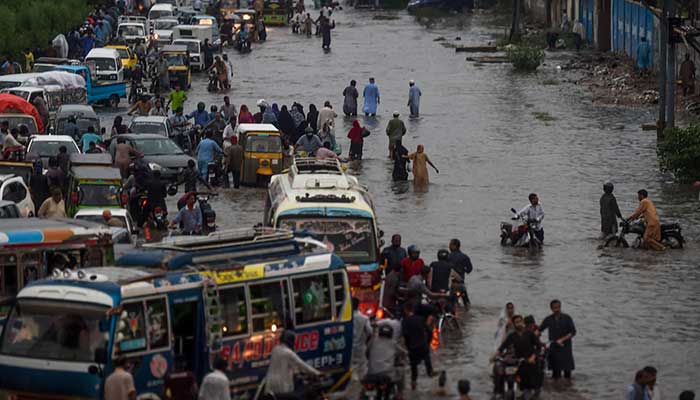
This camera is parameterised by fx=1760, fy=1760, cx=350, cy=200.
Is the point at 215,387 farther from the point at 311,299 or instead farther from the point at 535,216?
the point at 535,216

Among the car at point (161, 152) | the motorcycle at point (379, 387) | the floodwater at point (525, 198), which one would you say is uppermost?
the car at point (161, 152)

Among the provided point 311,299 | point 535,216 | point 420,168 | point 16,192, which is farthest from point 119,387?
point 420,168

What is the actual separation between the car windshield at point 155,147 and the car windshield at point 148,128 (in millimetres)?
2006

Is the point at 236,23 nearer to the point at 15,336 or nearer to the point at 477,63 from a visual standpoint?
the point at 477,63

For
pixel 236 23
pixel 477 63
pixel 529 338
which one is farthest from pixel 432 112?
pixel 529 338

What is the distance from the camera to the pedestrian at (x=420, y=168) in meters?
34.4

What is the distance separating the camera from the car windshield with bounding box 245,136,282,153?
113 ft

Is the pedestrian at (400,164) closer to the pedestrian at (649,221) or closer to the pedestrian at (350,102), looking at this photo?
the pedestrian at (649,221)

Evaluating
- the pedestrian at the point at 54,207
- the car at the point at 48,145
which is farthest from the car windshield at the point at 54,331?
the car at the point at 48,145

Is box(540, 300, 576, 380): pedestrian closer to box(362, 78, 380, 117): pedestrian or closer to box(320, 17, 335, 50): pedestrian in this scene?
box(362, 78, 380, 117): pedestrian

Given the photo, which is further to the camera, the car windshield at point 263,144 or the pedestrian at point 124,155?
the car windshield at point 263,144

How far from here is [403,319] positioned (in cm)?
1950

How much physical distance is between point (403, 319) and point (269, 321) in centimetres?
195

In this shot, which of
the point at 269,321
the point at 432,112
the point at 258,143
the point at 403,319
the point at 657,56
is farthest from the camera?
the point at 657,56
